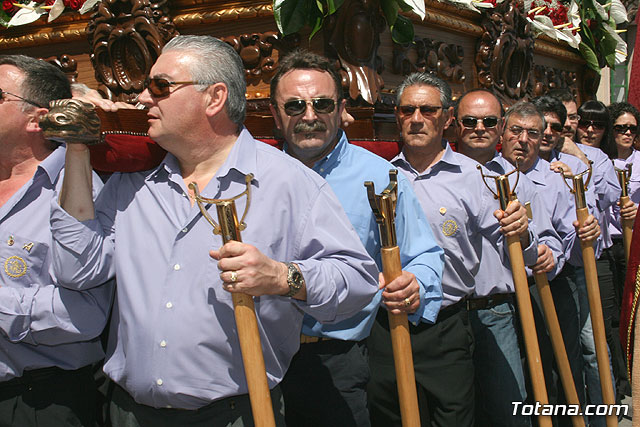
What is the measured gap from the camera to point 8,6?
3.70 m

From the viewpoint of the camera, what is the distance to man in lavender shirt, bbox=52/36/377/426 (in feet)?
6.42

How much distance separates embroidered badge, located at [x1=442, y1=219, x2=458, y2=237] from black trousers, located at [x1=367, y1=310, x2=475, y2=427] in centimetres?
42

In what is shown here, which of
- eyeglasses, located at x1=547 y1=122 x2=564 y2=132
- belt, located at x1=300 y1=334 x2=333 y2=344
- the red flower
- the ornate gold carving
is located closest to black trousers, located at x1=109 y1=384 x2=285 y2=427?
belt, located at x1=300 y1=334 x2=333 y2=344

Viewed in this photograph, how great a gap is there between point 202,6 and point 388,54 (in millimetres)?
1045

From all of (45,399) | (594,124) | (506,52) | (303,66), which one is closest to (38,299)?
(45,399)

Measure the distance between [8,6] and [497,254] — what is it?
10.1 ft

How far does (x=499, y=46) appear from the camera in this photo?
14.3 ft

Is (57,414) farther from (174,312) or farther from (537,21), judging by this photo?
(537,21)

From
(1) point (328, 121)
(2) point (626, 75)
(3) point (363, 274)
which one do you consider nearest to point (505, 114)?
(1) point (328, 121)

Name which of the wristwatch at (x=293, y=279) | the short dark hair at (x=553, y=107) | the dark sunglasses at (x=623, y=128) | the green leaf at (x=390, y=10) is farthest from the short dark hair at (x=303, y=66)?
the dark sunglasses at (x=623, y=128)

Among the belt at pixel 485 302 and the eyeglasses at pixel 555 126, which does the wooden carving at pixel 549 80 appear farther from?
the belt at pixel 485 302

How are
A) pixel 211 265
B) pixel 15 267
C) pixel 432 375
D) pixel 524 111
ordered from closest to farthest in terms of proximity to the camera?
1. pixel 211 265
2. pixel 15 267
3. pixel 432 375
4. pixel 524 111

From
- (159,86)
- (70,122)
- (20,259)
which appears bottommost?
(20,259)

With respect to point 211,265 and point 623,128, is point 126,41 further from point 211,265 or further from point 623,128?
point 623,128
